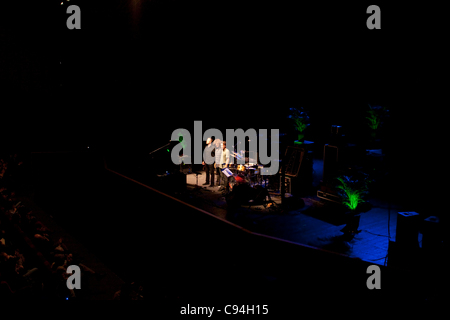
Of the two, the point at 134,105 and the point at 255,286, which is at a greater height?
the point at 134,105

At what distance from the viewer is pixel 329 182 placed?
29.9 ft

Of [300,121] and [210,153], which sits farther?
[210,153]

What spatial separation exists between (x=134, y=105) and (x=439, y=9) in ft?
30.5

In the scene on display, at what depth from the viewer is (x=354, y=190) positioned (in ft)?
25.2

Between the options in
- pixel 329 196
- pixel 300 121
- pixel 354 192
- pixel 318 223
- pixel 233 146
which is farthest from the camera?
pixel 233 146

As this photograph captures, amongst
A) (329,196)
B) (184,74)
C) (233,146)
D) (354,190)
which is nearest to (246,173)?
(233,146)

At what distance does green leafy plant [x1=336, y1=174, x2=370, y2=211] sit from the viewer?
25.2 feet

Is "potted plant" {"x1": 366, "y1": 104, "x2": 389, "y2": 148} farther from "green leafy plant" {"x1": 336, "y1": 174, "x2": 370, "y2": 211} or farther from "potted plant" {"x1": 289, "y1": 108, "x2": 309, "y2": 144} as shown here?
"green leafy plant" {"x1": 336, "y1": 174, "x2": 370, "y2": 211}

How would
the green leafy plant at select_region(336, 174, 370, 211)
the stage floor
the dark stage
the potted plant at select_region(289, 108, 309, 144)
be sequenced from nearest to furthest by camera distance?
1. the dark stage
2. the stage floor
3. the green leafy plant at select_region(336, 174, 370, 211)
4. the potted plant at select_region(289, 108, 309, 144)

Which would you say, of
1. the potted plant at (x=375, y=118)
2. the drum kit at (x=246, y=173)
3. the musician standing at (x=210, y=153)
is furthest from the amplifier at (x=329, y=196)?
the musician standing at (x=210, y=153)

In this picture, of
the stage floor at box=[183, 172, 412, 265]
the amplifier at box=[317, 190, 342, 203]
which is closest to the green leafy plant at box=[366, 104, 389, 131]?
the stage floor at box=[183, 172, 412, 265]

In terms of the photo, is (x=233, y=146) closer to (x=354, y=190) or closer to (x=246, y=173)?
(x=246, y=173)
